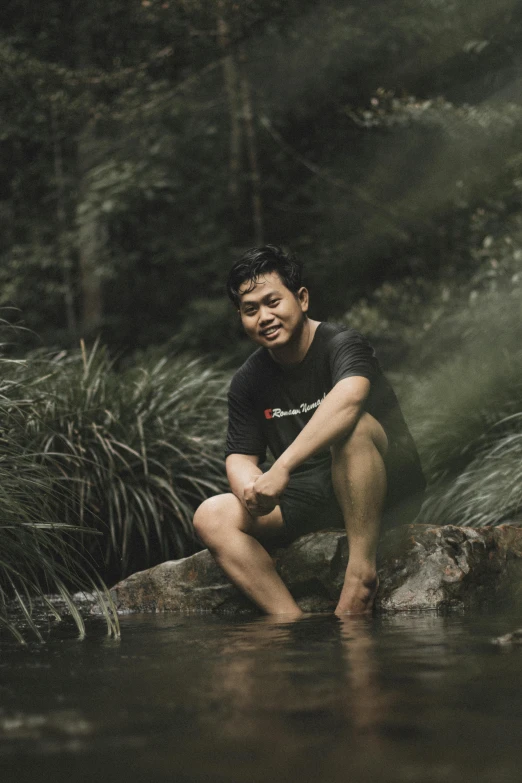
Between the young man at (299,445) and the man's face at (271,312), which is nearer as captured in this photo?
the young man at (299,445)

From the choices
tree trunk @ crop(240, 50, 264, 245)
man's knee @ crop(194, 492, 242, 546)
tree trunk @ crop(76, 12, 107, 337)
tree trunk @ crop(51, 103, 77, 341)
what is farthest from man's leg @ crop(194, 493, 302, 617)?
tree trunk @ crop(51, 103, 77, 341)

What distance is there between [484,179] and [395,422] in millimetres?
5509

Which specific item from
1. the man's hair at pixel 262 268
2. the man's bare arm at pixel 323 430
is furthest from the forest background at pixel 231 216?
the man's bare arm at pixel 323 430

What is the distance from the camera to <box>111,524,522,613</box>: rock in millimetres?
3170

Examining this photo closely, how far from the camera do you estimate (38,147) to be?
13359 mm

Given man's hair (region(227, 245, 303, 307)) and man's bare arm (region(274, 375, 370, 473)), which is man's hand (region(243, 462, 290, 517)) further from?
man's hair (region(227, 245, 303, 307))

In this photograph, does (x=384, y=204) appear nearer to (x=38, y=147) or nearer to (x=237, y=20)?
(x=237, y=20)

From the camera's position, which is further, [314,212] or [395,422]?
[314,212]

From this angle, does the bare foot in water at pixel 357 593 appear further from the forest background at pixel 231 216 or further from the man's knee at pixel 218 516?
the forest background at pixel 231 216

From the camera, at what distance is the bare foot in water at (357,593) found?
2.98m

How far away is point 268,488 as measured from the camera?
2.94 metres

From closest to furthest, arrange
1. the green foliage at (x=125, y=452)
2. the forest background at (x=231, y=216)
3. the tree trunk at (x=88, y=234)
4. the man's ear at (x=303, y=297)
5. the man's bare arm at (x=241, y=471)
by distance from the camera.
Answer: the man's bare arm at (x=241, y=471), the man's ear at (x=303, y=297), the green foliage at (x=125, y=452), the forest background at (x=231, y=216), the tree trunk at (x=88, y=234)

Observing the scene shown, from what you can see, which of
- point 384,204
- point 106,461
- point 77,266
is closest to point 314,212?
point 384,204

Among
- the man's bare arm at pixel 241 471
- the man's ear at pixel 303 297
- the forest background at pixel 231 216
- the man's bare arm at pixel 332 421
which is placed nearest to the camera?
the man's bare arm at pixel 332 421
